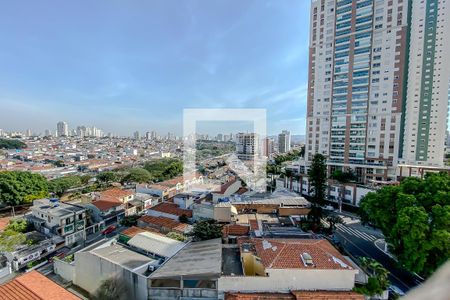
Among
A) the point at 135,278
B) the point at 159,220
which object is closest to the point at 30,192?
the point at 159,220

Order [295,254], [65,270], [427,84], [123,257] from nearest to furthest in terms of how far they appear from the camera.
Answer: [295,254] → [123,257] → [65,270] → [427,84]

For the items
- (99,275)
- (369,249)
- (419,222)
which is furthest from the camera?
(369,249)

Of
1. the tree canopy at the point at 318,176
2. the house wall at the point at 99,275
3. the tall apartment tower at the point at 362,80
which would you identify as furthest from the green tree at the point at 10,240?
the tall apartment tower at the point at 362,80

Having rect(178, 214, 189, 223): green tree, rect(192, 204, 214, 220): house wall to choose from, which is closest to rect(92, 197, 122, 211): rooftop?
rect(178, 214, 189, 223): green tree

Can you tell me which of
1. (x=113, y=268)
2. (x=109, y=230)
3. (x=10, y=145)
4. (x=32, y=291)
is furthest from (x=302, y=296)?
(x=10, y=145)

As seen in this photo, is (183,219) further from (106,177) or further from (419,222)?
(106,177)

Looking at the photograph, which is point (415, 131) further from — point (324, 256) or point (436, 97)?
point (324, 256)

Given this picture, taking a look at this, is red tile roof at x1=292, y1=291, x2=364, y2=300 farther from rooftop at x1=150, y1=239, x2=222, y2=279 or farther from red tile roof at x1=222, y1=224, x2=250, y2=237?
red tile roof at x1=222, y1=224, x2=250, y2=237

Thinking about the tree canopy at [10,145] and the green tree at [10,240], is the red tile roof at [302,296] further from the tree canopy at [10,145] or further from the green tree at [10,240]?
the tree canopy at [10,145]

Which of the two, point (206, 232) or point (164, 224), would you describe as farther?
point (164, 224)
